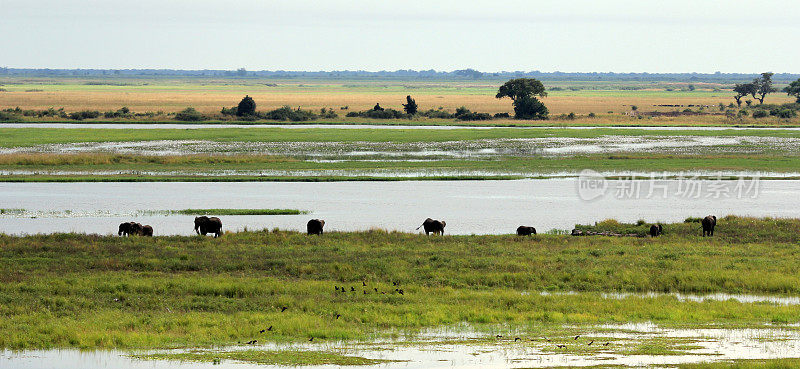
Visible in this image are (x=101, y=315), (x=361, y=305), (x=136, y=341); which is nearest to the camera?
(x=136, y=341)

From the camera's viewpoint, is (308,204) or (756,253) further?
(308,204)

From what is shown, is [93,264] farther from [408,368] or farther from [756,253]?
[756,253]

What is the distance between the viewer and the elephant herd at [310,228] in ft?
A: 93.1

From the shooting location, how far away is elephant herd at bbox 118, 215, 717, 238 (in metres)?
28.4

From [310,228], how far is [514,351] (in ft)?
46.3

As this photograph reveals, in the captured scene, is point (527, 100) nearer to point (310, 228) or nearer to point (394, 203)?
point (394, 203)

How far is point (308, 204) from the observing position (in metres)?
38.3

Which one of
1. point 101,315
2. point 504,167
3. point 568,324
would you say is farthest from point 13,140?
point 568,324

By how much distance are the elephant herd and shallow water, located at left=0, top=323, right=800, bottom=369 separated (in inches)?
458

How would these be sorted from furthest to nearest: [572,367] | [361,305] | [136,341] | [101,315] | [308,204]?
[308,204] < [361,305] < [101,315] < [136,341] < [572,367]

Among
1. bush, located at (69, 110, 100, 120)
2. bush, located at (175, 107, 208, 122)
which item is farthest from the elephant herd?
bush, located at (69, 110, 100, 120)

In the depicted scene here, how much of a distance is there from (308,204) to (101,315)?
20.5m

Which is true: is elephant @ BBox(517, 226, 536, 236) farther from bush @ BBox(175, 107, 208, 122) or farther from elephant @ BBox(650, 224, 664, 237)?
bush @ BBox(175, 107, 208, 122)

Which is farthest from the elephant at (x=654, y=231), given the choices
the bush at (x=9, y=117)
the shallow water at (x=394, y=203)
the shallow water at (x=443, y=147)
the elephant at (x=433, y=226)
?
the bush at (x=9, y=117)
